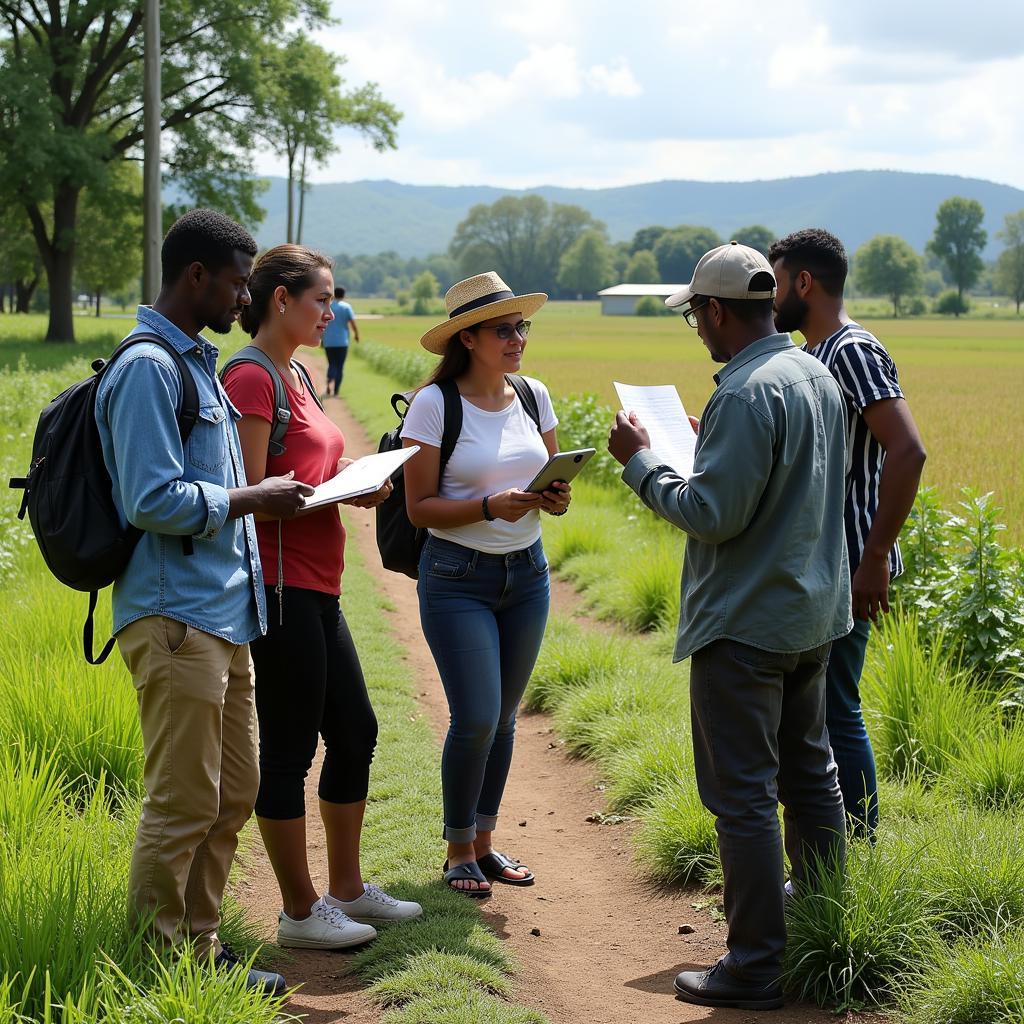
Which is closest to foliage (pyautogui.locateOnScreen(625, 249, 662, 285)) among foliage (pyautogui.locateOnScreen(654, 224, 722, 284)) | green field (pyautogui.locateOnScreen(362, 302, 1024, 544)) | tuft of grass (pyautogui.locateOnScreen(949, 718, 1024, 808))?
foliage (pyautogui.locateOnScreen(654, 224, 722, 284))

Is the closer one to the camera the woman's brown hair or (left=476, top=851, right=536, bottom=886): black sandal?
the woman's brown hair

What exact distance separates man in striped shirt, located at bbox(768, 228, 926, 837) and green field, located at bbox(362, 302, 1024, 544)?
489 cm

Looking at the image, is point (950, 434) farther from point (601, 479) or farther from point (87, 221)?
point (87, 221)

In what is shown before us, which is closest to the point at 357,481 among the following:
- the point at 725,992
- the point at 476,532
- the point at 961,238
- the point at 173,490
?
the point at 173,490

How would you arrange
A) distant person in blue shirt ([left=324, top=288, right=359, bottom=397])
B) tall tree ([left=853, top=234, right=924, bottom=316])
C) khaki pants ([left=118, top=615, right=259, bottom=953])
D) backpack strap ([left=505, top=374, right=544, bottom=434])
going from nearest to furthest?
khaki pants ([left=118, top=615, right=259, bottom=953])
backpack strap ([left=505, top=374, right=544, bottom=434])
distant person in blue shirt ([left=324, top=288, right=359, bottom=397])
tall tree ([left=853, top=234, right=924, bottom=316])

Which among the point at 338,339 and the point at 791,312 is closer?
the point at 791,312

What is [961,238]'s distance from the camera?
6211 inches

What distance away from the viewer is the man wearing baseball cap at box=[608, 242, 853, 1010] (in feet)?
11.8

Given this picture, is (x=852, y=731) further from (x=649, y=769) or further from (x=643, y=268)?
(x=643, y=268)

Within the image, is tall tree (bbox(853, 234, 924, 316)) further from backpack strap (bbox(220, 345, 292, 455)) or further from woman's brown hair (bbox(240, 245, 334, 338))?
backpack strap (bbox(220, 345, 292, 455))

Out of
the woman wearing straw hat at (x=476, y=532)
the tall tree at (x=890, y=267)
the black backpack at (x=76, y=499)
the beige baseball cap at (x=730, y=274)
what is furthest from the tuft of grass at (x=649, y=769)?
the tall tree at (x=890, y=267)

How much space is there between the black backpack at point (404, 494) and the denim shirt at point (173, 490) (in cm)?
113

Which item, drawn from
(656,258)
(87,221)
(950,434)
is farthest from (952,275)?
(950,434)

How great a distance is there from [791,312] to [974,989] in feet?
7.71
